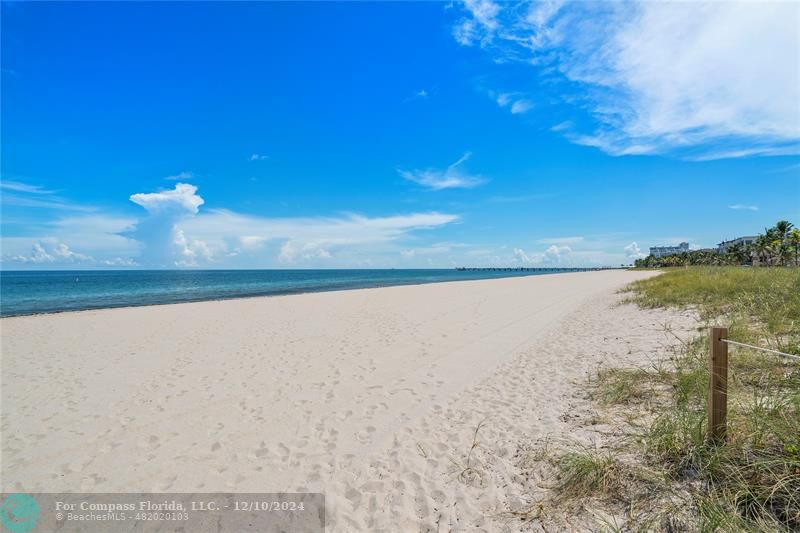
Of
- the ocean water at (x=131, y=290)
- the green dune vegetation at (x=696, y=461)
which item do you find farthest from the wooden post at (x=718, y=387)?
the ocean water at (x=131, y=290)

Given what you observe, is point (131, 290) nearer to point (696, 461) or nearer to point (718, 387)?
point (696, 461)

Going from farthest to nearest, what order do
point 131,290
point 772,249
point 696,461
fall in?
point 772,249 < point 131,290 < point 696,461

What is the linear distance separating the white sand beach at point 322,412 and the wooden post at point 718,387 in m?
1.38

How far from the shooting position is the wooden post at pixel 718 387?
3.67 metres

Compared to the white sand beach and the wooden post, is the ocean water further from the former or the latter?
the wooden post

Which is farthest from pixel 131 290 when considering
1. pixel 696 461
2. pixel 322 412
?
pixel 696 461

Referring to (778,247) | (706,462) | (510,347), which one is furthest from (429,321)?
(778,247)

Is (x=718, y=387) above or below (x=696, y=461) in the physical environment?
above

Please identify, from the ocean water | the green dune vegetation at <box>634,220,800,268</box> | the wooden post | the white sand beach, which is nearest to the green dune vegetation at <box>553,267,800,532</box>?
the wooden post

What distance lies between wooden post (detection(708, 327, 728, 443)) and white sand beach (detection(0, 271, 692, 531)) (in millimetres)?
1381

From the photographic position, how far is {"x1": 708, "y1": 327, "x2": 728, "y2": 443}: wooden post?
12.0 ft

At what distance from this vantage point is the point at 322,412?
6359mm

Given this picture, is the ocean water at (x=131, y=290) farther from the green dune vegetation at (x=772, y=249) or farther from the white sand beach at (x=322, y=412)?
the green dune vegetation at (x=772, y=249)

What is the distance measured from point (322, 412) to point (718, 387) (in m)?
5.63
